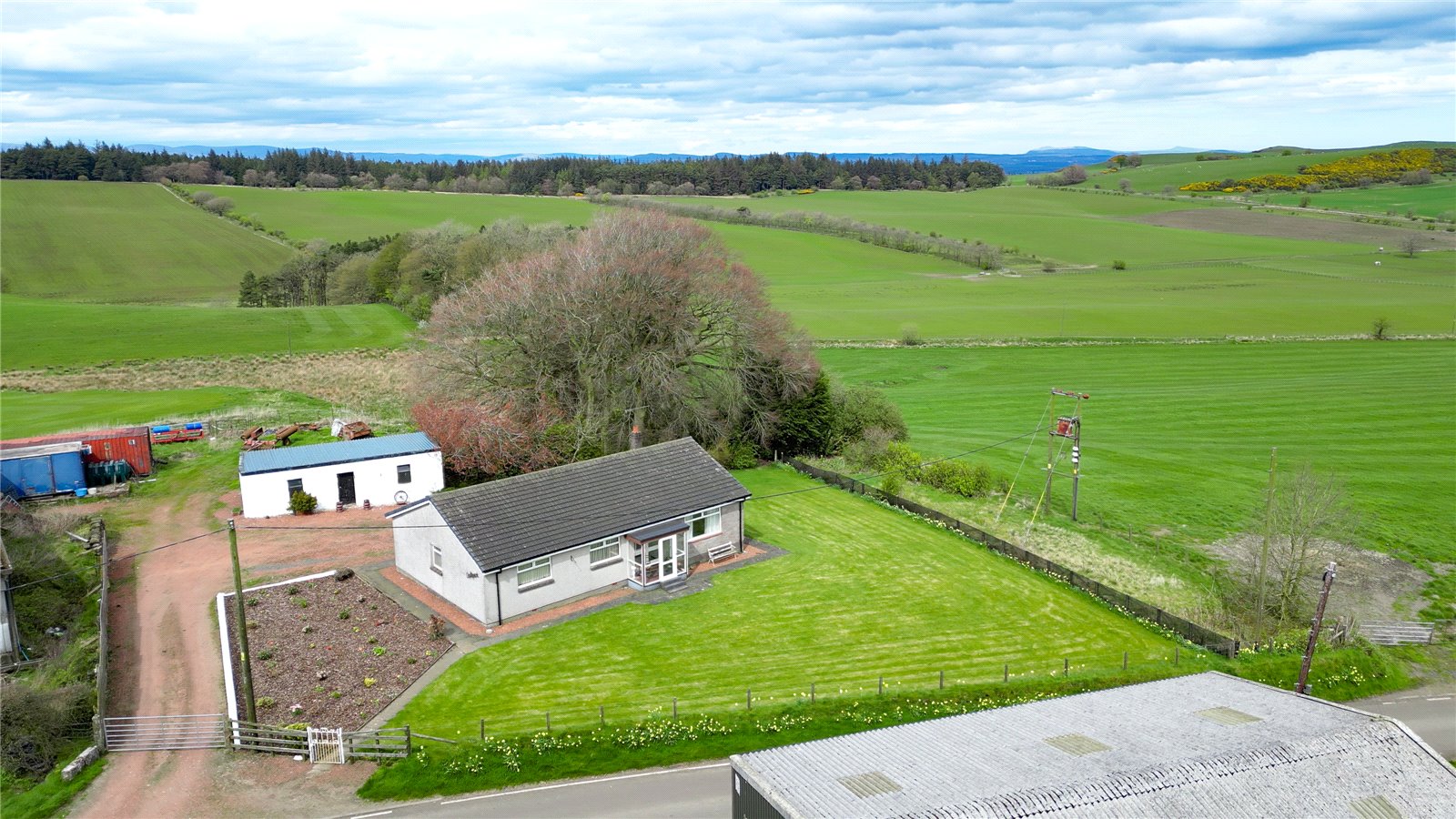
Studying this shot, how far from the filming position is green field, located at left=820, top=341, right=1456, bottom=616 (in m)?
36.9

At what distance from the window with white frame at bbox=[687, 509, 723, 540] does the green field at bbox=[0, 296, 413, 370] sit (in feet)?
154

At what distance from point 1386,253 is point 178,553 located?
12627cm

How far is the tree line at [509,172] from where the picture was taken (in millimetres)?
140875

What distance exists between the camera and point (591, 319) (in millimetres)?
39594

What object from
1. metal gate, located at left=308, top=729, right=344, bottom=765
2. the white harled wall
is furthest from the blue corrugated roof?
metal gate, located at left=308, top=729, right=344, bottom=765

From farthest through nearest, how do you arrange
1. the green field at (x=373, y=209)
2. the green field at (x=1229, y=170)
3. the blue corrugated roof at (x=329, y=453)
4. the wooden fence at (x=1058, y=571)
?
the green field at (x=1229, y=170), the green field at (x=373, y=209), the blue corrugated roof at (x=329, y=453), the wooden fence at (x=1058, y=571)

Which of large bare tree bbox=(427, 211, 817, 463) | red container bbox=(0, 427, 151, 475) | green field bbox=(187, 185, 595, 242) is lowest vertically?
red container bbox=(0, 427, 151, 475)

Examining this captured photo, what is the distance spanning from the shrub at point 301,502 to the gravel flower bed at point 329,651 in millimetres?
6837

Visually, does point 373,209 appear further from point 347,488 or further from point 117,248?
point 347,488

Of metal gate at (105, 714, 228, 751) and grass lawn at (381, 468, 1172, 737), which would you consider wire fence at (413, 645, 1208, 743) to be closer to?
grass lawn at (381, 468, 1172, 737)

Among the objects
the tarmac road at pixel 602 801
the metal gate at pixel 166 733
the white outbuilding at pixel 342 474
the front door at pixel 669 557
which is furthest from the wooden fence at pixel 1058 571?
the metal gate at pixel 166 733

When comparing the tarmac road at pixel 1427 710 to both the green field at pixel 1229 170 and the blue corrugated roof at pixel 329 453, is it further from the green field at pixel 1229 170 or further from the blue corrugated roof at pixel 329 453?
the green field at pixel 1229 170

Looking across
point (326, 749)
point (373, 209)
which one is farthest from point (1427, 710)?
point (373, 209)

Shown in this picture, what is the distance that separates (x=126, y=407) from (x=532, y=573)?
36.3m
